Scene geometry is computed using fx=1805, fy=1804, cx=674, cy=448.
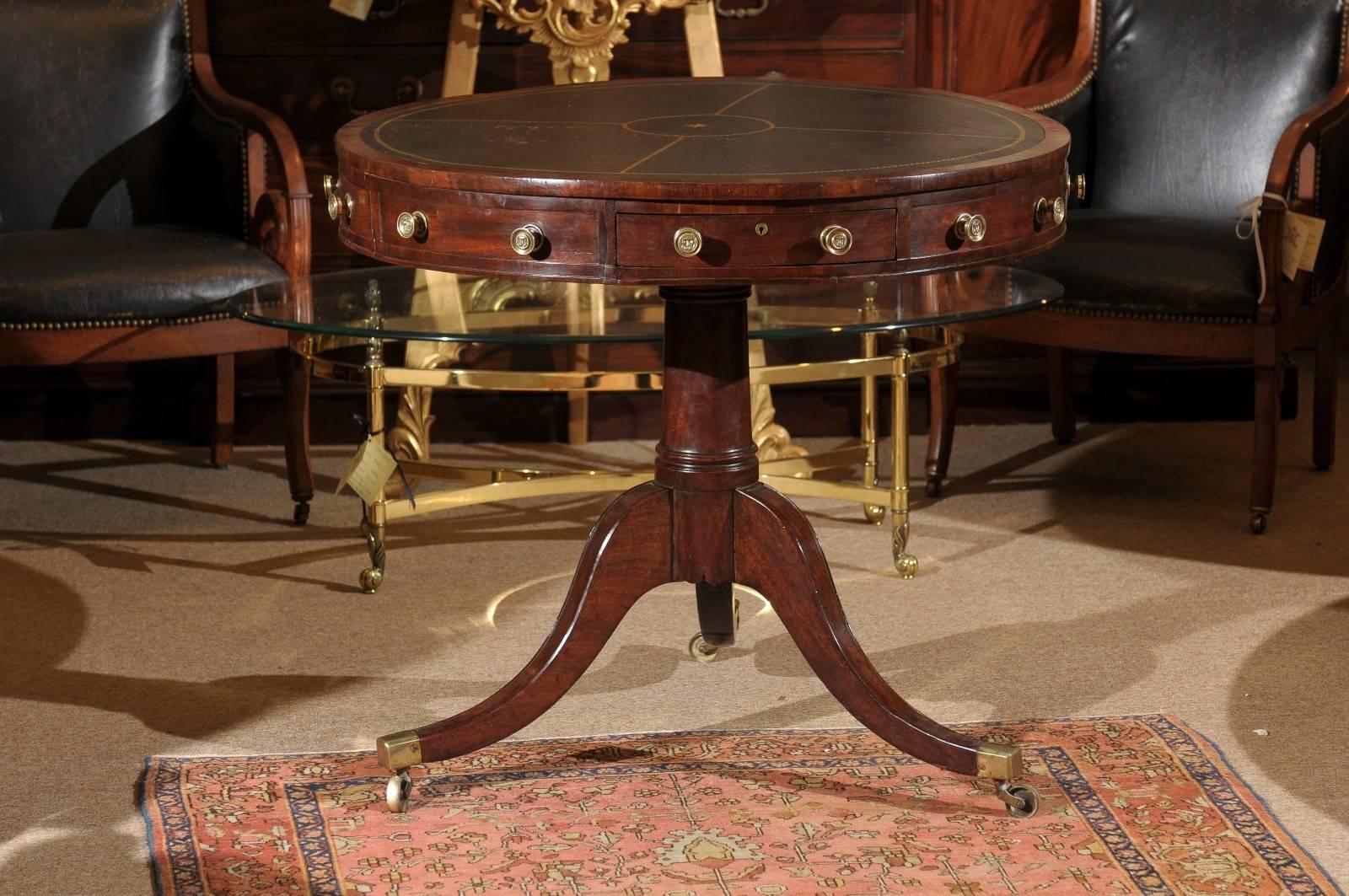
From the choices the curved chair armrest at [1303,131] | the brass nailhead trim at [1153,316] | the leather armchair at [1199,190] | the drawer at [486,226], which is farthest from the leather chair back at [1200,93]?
the drawer at [486,226]

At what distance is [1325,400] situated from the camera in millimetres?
4023

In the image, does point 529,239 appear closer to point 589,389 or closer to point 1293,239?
point 589,389

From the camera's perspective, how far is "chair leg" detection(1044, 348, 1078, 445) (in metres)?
4.27

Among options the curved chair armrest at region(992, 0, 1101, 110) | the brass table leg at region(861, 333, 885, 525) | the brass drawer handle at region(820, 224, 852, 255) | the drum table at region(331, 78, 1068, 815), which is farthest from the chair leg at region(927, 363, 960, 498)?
the brass drawer handle at region(820, 224, 852, 255)

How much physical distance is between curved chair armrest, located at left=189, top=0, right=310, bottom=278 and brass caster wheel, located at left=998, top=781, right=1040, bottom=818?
188 centimetres

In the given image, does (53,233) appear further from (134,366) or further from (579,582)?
(579,582)

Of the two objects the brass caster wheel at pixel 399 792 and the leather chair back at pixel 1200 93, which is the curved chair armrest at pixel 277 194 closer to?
the brass caster wheel at pixel 399 792

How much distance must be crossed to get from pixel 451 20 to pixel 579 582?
1919 mm

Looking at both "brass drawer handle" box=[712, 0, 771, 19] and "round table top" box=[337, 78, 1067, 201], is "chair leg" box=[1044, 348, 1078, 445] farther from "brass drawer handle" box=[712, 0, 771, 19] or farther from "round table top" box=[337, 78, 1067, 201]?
"round table top" box=[337, 78, 1067, 201]

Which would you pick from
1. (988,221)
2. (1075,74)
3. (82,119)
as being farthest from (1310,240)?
(82,119)

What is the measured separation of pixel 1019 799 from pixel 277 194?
6.67 ft

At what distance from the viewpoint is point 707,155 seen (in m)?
2.22

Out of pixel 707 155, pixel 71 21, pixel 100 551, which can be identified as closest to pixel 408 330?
pixel 707 155

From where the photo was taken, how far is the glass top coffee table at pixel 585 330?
2.97 metres
